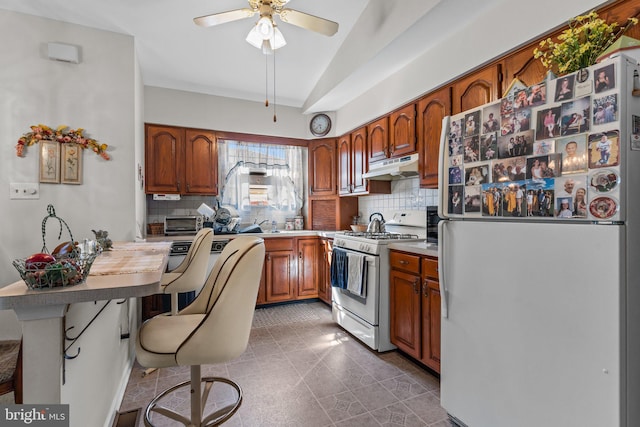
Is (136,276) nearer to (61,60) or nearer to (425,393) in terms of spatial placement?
(425,393)

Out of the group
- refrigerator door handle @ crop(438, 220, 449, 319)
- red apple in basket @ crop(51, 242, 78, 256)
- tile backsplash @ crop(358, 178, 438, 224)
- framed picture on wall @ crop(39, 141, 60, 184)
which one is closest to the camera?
red apple in basket @ crop(51, 242, 78, 256)

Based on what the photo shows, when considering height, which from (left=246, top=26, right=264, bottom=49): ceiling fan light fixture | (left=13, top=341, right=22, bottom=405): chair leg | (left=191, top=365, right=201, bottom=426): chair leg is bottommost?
(left=191, top=365, right=201, bottom=426): chair leg

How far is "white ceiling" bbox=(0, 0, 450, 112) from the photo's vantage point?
2.32 metres

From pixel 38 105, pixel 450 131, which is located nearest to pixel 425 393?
pixel 450 131

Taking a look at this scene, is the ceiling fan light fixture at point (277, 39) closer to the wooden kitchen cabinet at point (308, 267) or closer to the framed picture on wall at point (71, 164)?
the framed picture on wall at point (71, 164)

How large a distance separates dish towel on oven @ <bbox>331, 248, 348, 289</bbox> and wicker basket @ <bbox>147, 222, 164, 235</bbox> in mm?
2084

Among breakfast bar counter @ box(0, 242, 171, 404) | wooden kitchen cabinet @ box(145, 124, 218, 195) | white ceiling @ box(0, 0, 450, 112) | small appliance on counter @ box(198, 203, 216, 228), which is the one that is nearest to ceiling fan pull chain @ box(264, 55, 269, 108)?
white ceiling @ box(0, 0, 450, 112)

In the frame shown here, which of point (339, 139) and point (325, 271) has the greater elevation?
point (339, 139)

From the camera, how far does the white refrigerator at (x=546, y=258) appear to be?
1.10 metres

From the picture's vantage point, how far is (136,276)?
3.60ft

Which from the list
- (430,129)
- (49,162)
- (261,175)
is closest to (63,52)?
(49,162)

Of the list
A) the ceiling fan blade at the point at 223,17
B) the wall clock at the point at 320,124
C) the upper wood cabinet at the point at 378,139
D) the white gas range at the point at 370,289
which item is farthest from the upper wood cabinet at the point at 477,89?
the wall clock at the point at 320,124

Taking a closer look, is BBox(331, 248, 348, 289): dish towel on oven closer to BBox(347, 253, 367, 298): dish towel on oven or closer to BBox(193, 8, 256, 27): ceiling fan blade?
BBox(347, 253, 367, 298): dish towel on oven

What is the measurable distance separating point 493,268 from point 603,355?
Result: 0.50 m
